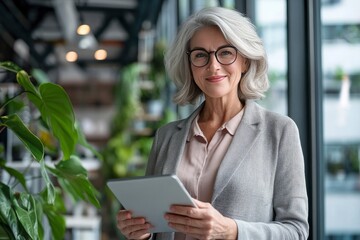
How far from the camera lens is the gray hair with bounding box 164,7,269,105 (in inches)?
72.1

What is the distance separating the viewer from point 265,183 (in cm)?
180

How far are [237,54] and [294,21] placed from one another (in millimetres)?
1104

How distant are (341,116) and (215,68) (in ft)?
3.05

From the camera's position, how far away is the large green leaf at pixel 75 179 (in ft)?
8.77

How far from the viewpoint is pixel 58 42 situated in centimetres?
1309

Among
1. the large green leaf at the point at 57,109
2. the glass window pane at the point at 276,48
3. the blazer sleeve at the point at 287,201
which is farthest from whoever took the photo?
the glass window pane at the point at 276,48

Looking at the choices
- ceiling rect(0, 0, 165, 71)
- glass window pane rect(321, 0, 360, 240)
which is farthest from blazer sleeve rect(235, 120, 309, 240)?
ceiling rect(0, 0, 165, 71)

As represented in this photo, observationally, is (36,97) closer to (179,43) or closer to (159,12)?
(179,43)

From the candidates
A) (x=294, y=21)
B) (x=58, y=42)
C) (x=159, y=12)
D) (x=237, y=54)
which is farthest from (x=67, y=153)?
(x=58, y=42)

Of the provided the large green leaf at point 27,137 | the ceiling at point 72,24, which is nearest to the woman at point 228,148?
the large green leaf at point 27,137

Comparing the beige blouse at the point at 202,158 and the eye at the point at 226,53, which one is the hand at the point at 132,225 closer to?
the beige blouse at the point at 202,158

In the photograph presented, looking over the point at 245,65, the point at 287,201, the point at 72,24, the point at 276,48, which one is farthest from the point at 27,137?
the point at 72,24

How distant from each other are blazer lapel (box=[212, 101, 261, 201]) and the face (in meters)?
0.10

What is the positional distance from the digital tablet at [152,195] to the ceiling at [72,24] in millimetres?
5868
